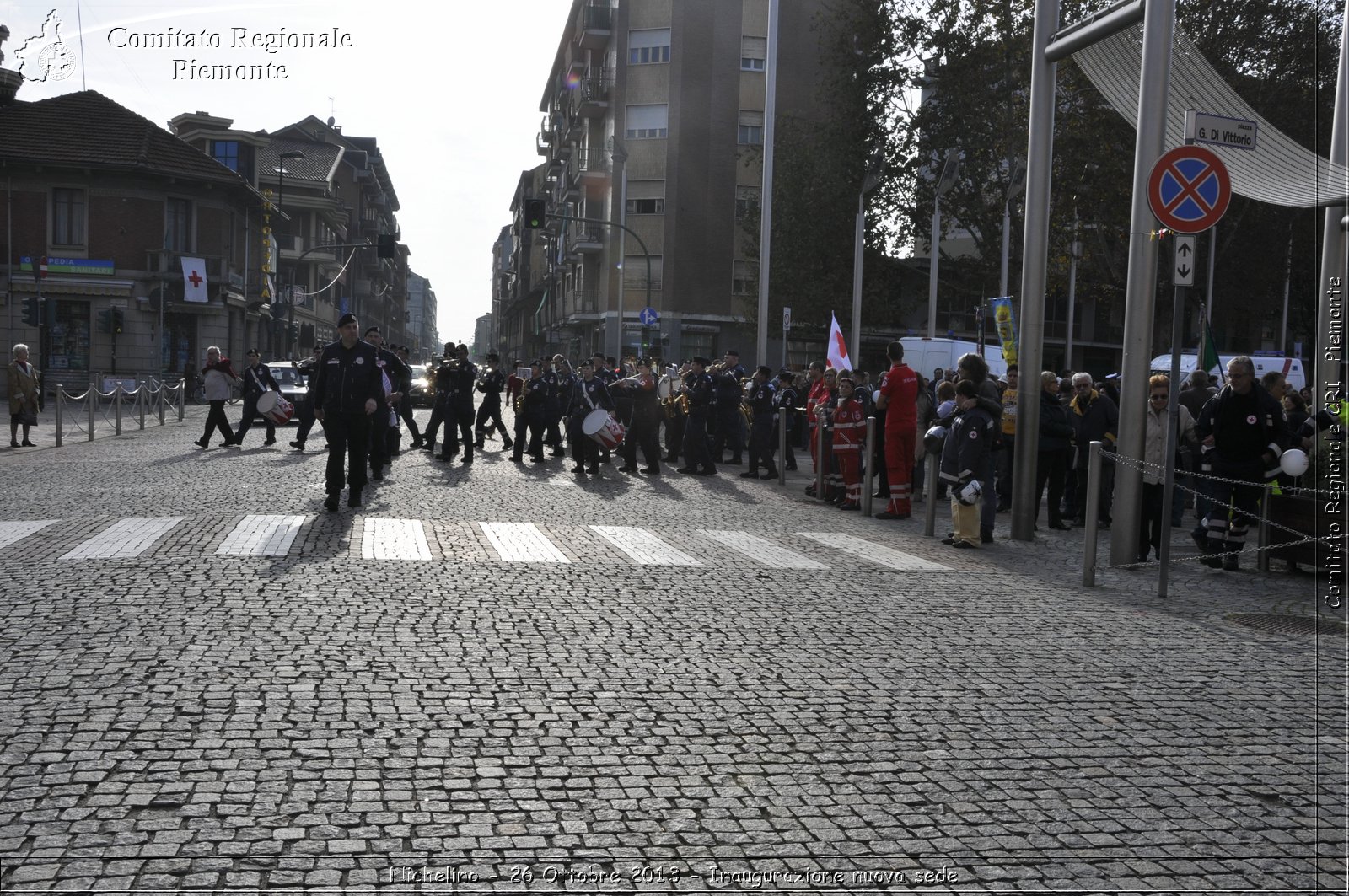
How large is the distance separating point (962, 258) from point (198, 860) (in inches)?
1498

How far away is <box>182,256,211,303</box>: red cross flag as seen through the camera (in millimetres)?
44750

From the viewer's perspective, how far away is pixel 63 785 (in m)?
4.16

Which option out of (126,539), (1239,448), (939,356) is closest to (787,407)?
(1239,448)

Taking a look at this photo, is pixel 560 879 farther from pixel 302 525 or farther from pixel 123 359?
pixel 123 359

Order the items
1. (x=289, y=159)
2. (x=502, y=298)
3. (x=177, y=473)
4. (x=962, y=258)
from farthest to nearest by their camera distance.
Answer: (x=502, y=298)
(x=289, y=159)
(x=962, y=258)
(x=177, y=473)

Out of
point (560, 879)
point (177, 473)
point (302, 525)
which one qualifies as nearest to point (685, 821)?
point (560, 879)

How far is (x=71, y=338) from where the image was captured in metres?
44.0

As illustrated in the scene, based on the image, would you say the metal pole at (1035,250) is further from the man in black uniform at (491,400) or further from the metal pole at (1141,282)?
the man in black uniform at (491,400)

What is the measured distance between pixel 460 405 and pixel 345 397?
25.6 ft

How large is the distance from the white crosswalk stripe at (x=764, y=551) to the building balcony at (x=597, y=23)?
5151cm

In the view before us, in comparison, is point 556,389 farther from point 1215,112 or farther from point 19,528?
point 19,528

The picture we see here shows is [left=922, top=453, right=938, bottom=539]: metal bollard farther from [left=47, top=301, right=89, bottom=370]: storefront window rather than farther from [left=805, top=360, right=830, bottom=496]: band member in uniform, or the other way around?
[left=47, top=301, right=89, bottom=370]: storefront window

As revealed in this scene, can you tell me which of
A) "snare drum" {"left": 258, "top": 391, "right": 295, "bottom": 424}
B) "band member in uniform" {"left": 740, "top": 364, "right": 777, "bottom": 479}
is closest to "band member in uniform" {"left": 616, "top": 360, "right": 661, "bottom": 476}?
"band member in uniform" {"left": 740, "top": 364, "right": 777, "bottom": 479}

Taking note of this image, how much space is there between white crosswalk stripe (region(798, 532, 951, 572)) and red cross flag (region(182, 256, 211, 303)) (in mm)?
37233
